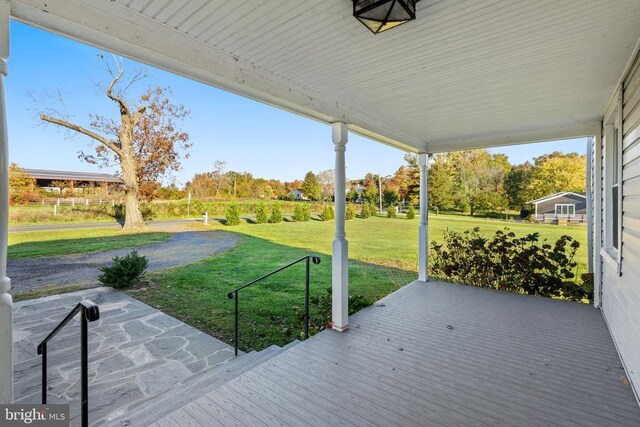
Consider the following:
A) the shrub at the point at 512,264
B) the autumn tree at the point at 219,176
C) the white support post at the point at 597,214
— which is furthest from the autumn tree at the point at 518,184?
the autumn tree at the point at 219,176

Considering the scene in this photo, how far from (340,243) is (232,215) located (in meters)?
10.5

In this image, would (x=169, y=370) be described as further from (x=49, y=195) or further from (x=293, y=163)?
(x=293, y=163)

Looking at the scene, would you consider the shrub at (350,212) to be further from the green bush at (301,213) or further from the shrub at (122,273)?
the shrub at (122,273)

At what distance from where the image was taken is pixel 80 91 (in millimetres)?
9305

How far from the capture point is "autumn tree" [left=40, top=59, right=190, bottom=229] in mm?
9711

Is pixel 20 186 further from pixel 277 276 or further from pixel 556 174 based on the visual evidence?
pixel 556 174

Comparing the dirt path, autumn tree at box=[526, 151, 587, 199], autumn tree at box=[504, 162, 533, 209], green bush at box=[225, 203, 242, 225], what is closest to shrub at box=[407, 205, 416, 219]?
autumn tree at box=[504, 162, 533, 209]

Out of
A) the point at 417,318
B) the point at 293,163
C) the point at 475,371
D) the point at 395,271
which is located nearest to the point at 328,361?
the point at 475,371

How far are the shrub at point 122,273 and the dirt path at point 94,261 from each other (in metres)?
0.94

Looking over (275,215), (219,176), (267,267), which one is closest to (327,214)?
(275,215)

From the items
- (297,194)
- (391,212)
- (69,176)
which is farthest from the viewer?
(297,194)

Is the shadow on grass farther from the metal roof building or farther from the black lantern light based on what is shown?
the metal roof building

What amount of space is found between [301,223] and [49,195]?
351 inches

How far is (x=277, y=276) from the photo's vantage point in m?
7.07
